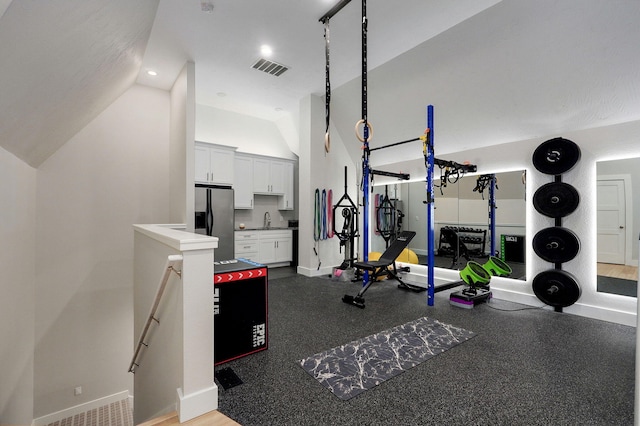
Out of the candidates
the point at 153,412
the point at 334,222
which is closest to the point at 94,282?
the point at 153,412

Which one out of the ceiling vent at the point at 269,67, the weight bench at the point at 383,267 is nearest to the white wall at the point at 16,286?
the ceiling vent at the point at 269,67

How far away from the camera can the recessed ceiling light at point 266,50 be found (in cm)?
397

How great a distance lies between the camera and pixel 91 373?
172 inches

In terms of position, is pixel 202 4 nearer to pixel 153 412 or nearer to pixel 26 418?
pixel 153 412

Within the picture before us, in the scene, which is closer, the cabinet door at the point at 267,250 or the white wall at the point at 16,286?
the white wall at the point at 16,286

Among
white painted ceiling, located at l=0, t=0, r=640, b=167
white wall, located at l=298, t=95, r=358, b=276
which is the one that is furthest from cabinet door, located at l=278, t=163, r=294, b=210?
white painted ceiling, located at l=0, t=0, r=640, b=167

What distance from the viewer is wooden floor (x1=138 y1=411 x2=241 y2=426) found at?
158 cm

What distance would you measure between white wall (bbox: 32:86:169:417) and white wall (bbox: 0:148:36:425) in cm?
20

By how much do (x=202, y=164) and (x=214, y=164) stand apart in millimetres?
236

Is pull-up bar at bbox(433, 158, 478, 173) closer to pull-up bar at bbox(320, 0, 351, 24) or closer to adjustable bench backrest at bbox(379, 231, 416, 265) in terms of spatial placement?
adjustable bench backrest at bbox(379, 231, 416, 265)

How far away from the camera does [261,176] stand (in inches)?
257

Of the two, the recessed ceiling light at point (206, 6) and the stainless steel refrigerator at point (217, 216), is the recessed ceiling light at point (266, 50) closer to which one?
the recessed ceiling light at point (206, 6)

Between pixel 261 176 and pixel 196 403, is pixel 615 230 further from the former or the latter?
pixel 261 176

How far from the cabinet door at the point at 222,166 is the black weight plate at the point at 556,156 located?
5.22m
